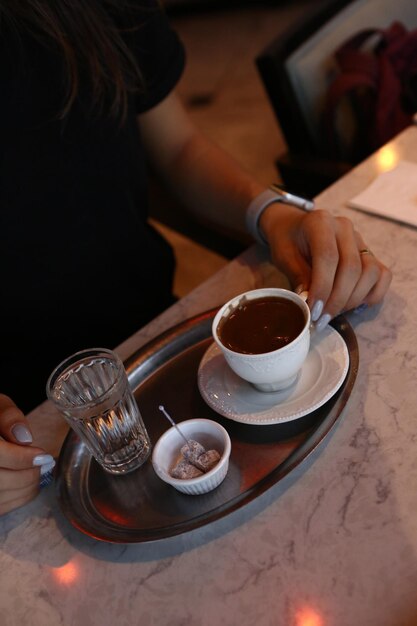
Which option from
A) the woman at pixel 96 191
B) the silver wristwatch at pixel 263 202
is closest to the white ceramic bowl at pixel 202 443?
the woman at pixel 96 191

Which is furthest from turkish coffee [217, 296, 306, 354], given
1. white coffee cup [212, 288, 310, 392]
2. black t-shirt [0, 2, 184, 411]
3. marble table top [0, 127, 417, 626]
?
black t-shirt [0, 2, 184, 411]

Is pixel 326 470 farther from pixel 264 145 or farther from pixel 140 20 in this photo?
pixel 264 145

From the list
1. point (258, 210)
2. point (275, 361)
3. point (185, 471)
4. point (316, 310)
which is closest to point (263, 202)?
point (258, 210)

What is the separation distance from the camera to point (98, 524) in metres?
0.78

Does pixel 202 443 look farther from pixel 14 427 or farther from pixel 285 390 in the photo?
pixel 14 427

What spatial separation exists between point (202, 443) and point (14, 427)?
0.81 ft

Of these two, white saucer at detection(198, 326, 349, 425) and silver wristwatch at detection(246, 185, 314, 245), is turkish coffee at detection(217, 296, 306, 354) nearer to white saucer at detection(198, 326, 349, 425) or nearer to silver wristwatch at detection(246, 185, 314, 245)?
white saucer at detection(198, 326, 349, 425)

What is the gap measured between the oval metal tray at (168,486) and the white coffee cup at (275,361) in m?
0.05

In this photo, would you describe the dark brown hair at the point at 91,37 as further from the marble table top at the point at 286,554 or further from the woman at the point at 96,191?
the marble table top at the point at 286,554

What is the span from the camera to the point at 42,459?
825mm

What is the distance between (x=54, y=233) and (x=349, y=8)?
3.65 ft

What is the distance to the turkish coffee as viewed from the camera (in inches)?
32.2

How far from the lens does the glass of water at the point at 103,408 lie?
83cm

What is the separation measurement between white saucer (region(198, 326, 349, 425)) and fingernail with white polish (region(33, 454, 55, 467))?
0.21m
